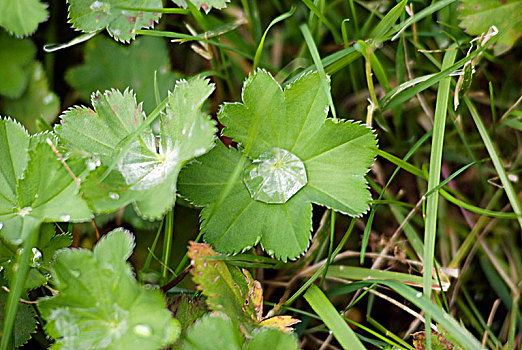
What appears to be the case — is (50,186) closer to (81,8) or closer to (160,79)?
(81,8)

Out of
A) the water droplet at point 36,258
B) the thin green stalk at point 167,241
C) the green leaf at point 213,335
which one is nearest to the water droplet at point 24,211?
the water droplet at point 36,258

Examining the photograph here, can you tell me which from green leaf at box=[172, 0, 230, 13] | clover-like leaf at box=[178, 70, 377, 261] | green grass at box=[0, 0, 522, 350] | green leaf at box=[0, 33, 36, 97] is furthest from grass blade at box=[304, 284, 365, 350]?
green leaf at box=[0, 33, 36, 97]

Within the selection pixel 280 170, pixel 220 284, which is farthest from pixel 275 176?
pixel 220 284

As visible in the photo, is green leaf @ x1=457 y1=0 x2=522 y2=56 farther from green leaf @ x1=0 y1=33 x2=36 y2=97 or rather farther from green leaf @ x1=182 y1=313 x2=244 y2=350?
green leaf @ x1=0 y1=33 x2=36 y2=97

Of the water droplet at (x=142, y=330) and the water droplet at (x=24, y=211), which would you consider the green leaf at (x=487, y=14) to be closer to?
the water droplet at (x=142, y=330)

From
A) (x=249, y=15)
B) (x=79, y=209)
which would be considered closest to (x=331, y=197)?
(x=79, y=209)

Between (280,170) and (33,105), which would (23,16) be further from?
(280,170)
